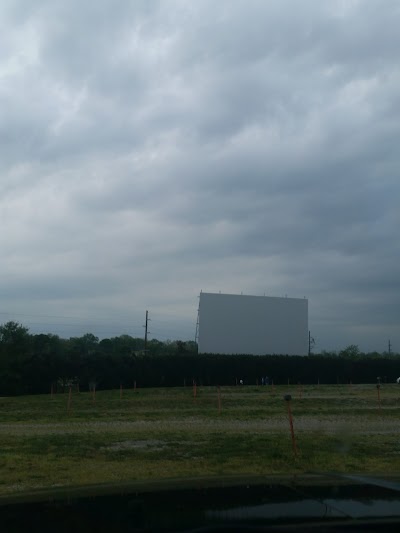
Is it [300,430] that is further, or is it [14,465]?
[300,430]

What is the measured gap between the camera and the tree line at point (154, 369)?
5497cm

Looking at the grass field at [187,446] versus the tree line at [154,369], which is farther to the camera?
the tree line at [154,369]

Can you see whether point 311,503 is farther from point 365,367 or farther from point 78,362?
point 365,367

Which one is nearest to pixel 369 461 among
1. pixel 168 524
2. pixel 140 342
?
pixel 168 524

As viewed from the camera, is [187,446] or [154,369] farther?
[154,369]

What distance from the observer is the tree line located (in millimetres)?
54969

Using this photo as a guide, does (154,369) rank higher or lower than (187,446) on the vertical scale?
higher

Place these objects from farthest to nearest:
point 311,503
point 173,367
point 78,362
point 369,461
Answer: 1. point 173,367
2. point 78,362
3. point 369,461
4. point 311,503

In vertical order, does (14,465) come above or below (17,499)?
below

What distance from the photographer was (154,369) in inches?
2323

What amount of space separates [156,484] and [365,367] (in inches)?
2475

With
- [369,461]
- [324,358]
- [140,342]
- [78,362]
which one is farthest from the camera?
[140,342]

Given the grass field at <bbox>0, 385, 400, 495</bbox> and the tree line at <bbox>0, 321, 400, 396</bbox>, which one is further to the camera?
the tree line at <bbox>0, 321, 400, 396</bbox>

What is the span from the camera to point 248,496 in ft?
15.8
